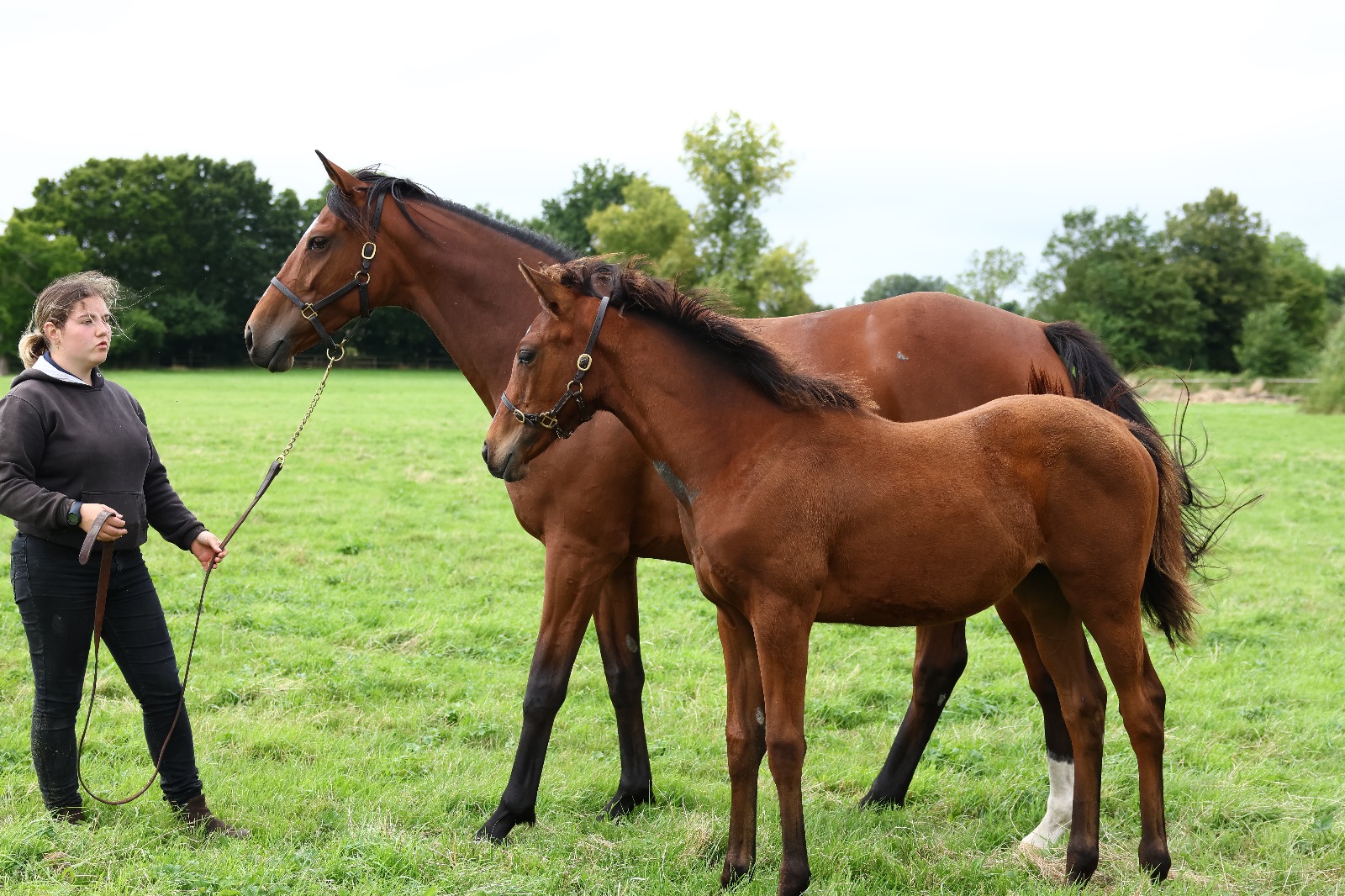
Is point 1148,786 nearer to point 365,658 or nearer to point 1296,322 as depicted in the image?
point 365,658

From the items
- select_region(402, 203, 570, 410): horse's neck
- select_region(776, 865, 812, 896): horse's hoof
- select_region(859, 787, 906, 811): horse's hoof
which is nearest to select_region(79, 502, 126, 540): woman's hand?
select_region(402, 203, 570, 410): horse's neck

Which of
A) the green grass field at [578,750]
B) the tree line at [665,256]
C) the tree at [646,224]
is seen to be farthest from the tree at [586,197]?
the green grass field at [578,750]

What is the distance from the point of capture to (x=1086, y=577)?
3674 mm

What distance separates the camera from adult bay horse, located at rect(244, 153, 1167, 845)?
14.5ft

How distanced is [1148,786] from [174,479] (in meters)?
13.0

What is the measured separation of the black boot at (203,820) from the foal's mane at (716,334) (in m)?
2.67

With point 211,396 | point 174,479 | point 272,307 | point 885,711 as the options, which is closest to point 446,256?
point 272,307

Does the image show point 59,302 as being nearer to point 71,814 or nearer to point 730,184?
point 71,814

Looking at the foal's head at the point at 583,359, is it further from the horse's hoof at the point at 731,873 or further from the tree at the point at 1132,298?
the tree at the point at 1132,298

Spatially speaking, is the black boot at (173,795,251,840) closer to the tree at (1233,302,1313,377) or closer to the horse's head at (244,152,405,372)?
the horse's head at (244,152,405,372)

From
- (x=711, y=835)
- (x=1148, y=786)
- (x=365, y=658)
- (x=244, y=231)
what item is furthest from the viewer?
(x=244, y=231)

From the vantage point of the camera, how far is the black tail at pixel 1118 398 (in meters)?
4.29

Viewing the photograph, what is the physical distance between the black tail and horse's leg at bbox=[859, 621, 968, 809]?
3.67ft

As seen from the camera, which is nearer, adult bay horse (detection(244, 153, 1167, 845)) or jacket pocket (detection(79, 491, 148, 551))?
jacket pocket (detection(79, 491, 148, 551))
